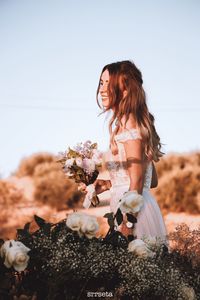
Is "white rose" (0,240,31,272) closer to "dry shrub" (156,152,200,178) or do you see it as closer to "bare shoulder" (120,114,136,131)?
"bare shoulder" (120,114,136,131)

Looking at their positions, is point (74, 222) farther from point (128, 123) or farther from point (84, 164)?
point (128, 123)

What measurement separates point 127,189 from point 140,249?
1.65 m

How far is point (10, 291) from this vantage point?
218 cm

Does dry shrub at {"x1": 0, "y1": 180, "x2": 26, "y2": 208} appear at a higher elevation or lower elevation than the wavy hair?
lower

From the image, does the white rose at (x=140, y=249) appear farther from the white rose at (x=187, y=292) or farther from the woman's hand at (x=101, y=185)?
the woman's hand at (x=101, y=185)

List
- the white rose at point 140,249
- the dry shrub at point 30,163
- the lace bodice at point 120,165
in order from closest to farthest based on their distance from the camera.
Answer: the white rose at point 140,249 < the lace bodice at point 120,165 < the dry shrub at point 30,163

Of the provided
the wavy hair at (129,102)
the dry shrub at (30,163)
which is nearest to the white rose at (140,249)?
the wavy hair at (129,102)

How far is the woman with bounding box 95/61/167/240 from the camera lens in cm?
374

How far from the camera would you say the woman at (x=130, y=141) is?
374 cm

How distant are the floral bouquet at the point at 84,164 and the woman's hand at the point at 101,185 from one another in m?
0.09

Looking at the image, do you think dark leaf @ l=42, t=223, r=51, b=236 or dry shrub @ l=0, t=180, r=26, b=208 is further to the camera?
dry shrub @ l=0, t=180, r=26, b=208

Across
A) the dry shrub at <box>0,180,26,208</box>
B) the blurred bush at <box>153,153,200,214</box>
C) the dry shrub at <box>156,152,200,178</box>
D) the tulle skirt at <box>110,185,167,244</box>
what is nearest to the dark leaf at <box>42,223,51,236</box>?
the tulle skirt at <box>110,185,167,244</box>

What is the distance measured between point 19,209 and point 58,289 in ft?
44.2

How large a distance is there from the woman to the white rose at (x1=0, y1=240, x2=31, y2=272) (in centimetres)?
151
